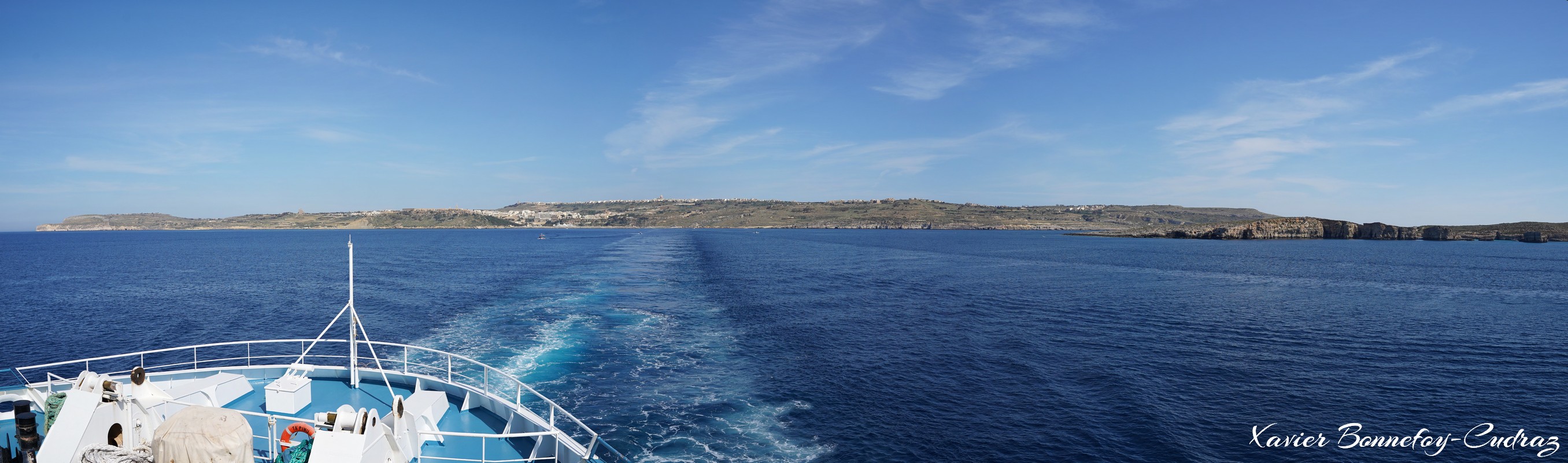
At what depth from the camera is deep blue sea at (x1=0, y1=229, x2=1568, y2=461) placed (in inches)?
1010

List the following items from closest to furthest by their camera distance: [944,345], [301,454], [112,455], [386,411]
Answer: [112,455]
[301,454]
[386,411]
[944,345]

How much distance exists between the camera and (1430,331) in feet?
152

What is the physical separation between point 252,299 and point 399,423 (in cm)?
7479

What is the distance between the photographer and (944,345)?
137 feet

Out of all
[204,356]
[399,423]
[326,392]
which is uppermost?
[399,423]

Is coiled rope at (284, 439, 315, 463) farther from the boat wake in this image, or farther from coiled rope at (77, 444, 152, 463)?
the boat wake

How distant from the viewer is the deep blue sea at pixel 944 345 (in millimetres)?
25656

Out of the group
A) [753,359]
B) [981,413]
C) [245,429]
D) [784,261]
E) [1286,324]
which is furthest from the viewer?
[784,261]

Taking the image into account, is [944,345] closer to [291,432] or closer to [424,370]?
[424,370]

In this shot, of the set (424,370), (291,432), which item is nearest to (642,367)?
(424,370)

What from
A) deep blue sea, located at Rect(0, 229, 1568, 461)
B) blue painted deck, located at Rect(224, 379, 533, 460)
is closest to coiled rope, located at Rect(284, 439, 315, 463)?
blue painted deck, located at Rect(224, 379, 533, 460)

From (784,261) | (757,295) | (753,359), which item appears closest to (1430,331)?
(753,359)

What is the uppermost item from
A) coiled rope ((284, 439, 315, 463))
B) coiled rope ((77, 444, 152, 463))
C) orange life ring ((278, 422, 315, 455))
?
coiled rope ((77, 444, 152, 463))

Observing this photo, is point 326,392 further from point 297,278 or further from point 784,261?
point 784,261
